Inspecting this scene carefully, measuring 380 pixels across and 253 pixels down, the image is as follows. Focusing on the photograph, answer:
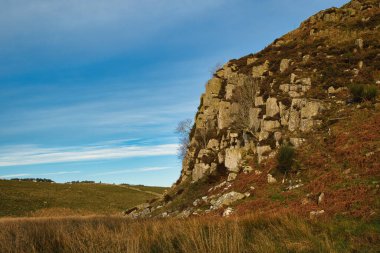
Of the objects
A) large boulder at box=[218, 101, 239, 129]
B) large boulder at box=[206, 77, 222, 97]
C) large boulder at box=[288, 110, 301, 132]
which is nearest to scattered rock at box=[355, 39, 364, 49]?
large boulder at box=[288, 110, 301, 132]

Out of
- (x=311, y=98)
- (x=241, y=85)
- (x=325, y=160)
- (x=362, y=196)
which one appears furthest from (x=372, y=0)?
(x=362, y=196)

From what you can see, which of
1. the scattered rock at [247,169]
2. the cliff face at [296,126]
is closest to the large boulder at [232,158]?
the cliff face at [296,126]

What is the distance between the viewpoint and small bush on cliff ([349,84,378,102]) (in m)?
28.1

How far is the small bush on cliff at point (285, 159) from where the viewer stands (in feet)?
79.6

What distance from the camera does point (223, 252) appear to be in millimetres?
6816

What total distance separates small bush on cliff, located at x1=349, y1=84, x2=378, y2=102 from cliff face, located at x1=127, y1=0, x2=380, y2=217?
800mm

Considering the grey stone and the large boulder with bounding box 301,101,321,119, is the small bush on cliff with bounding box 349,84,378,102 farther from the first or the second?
the grey stone

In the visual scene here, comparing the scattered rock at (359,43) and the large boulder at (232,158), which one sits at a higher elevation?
the scattered rock at (359,43)

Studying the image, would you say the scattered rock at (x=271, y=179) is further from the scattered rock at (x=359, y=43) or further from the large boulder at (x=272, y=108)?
the scattered rock at (x=359, y=43)

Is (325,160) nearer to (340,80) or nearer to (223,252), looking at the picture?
(340,80)

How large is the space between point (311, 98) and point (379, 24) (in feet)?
76.0

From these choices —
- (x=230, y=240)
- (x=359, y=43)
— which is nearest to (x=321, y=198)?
(x=230, y=240)

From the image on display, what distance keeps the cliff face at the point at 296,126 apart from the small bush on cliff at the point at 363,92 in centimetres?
80

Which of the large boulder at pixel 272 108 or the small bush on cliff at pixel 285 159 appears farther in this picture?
the large boulder at pixel 272 108
